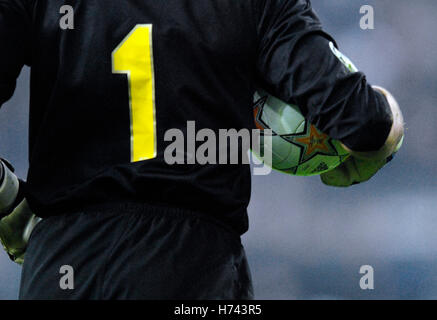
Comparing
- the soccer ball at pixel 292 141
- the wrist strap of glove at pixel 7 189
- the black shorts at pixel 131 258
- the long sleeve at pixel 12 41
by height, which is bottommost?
the black shorts at pixel 131 258

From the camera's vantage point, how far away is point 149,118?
2.54m

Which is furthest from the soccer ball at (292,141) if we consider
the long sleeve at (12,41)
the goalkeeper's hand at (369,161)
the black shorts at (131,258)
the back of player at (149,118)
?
the long sleeve at (12,41)

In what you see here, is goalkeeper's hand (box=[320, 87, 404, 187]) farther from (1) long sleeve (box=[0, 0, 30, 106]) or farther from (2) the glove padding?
(2) the glove padding

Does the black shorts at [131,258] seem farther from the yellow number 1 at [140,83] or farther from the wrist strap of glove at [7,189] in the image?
the wrist strap of glove at [7,189]

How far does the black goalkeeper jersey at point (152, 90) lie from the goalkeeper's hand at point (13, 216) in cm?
37

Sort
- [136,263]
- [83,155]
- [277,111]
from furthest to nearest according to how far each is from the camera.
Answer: [277,111], [83,155], [136,263]

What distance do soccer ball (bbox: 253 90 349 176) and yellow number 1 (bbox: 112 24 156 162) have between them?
619 mm

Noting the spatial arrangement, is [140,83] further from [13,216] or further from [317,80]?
[13,216]

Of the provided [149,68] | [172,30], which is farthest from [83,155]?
[172,30]

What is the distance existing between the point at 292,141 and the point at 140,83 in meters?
0.86

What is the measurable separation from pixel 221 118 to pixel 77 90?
542mm

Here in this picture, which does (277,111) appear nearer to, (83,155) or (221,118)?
(221,118)

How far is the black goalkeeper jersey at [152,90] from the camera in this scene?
2496mm

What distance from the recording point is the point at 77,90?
2.56m
